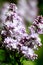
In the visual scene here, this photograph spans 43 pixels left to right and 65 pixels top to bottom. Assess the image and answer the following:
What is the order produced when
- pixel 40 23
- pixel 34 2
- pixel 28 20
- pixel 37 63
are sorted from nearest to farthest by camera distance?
pixel 40 23, pixel 37 63, pixel 28 20, pixel 34 2

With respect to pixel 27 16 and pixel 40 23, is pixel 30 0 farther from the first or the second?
pixel 40 23

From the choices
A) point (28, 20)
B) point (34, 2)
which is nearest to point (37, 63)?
point (28, 20)

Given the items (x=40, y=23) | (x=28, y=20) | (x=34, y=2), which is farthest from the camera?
(x=34, y=2)

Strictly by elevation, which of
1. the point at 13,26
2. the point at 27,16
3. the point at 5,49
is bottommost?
the point at 27,16

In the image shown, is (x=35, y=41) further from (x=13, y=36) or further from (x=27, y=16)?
(x=27, y=16)

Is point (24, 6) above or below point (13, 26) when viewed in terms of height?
below

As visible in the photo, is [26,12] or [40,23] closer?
[40,23]
